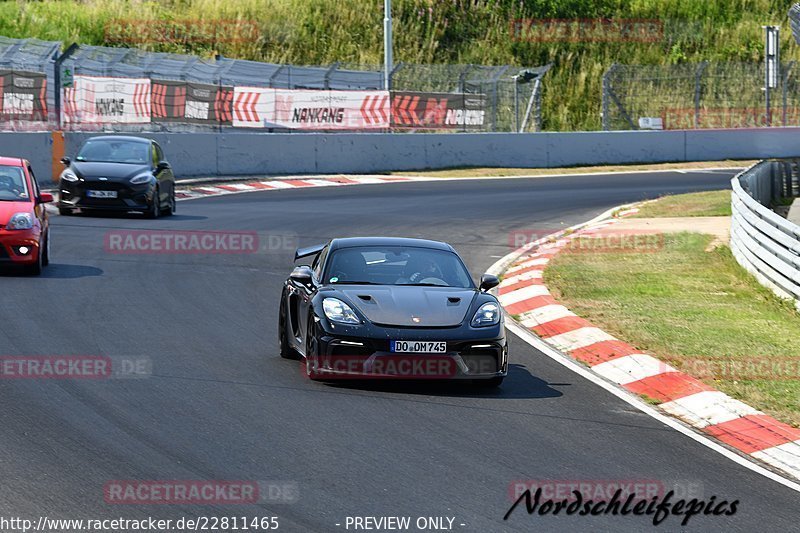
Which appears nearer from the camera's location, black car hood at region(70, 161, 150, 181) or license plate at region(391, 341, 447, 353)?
license plate at region(391, 341, 447, 353)

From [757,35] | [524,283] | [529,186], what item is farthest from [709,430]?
[757,35]

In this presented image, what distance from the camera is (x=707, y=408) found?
33.9 ft

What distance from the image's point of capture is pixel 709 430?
384 inches

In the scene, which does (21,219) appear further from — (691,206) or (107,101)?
(107,101)

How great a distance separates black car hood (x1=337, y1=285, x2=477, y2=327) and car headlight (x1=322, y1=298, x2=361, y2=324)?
0.09 metres

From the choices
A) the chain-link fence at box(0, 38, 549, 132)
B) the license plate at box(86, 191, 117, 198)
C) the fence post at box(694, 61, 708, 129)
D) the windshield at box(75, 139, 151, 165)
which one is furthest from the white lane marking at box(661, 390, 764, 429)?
the fence post at box(694, 61, 708, 129)

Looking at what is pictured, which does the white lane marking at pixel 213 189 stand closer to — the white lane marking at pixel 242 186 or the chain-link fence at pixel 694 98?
the white lane marking at pixel 242 186

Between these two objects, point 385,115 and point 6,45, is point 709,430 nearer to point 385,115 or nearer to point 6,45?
point 385,115

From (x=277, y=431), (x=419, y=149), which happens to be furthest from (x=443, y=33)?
(x=277, y=431)

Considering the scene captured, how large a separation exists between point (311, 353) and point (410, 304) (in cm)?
89

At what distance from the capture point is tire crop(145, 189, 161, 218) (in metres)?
24.2

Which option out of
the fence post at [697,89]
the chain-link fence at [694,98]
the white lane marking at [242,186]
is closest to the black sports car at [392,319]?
the white lane marking at [242,186]

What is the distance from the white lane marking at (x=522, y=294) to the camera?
52.7 ft

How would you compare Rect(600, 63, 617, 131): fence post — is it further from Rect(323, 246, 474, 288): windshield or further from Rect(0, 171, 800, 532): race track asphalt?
Rect(323, 246, 474, 288): windshield
